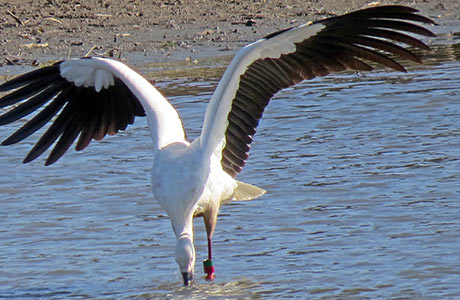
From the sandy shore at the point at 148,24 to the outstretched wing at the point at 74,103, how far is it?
15.1ft

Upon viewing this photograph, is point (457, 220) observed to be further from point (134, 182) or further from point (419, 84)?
point (419, 84)

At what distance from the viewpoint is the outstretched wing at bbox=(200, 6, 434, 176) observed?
5.77 m

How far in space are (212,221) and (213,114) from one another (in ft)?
2.40

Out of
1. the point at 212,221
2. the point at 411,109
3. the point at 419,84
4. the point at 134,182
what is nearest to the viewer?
the point at 212,221

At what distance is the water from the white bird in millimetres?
457

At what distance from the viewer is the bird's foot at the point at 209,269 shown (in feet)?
21.1

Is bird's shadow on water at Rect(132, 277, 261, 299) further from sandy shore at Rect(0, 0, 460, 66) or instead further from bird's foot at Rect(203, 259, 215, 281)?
sandy shore at Rect(0, 0, 460, 66)

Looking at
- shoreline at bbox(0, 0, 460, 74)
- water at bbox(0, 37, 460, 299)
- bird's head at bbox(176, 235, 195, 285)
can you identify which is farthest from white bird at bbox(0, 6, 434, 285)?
shoreline at bbox(0, 0, 460, 74)

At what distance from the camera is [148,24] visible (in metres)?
13.5

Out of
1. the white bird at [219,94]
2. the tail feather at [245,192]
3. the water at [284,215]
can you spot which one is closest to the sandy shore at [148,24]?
the water at [284,215]

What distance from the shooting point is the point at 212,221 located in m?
6.44

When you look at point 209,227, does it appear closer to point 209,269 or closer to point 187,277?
point 209,269

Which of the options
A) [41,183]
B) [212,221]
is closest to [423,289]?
[212,221]

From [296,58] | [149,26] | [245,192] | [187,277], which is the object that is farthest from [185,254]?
[149,26]
